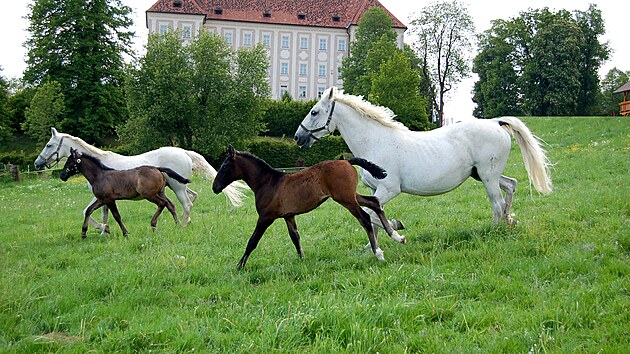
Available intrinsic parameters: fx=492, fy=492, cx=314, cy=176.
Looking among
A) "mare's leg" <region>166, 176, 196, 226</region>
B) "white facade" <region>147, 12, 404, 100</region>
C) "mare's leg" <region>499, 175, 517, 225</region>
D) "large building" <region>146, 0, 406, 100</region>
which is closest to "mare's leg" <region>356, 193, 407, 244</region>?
"mare's leg" <region>499, 175, 517, 225</region>

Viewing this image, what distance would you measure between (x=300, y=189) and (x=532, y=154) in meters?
4.24

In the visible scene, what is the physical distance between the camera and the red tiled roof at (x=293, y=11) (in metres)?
70.6

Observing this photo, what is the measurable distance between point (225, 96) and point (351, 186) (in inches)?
1409

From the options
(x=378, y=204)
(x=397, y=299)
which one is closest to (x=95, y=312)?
(x=397, y=299)

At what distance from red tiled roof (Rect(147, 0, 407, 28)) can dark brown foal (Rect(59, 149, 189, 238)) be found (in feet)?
209

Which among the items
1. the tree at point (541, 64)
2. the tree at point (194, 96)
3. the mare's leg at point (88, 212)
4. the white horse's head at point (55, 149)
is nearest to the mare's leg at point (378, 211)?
the mare's leg at point (88, 212)

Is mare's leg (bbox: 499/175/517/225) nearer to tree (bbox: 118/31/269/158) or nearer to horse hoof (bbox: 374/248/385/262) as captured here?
horse hoof (bbox: 374/248/385/262)

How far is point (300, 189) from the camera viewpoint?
6.45 meters

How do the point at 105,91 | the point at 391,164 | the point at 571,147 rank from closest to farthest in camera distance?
the point at 391,164
the point at 571,147
the point at 105,91

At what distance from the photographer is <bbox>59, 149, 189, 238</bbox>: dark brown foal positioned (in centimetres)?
952

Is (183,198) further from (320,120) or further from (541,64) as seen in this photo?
(541,64)

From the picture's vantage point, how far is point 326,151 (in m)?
42.5

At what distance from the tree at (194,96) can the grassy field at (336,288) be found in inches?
1153

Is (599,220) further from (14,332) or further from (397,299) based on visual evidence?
(14,332)
